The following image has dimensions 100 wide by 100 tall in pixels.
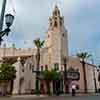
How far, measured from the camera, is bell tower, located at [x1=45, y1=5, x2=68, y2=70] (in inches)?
2389

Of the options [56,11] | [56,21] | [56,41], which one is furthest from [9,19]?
[56,11]

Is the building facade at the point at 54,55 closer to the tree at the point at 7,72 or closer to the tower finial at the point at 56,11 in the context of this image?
the tower finial at the point at 56,11

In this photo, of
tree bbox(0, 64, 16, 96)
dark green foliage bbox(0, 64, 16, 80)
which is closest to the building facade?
tree bbox(0, 64, 16, 96)

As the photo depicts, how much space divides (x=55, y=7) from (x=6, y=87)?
33.2m

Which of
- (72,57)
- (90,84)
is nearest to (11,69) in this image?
(72,57)

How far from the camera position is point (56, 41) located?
61938mm

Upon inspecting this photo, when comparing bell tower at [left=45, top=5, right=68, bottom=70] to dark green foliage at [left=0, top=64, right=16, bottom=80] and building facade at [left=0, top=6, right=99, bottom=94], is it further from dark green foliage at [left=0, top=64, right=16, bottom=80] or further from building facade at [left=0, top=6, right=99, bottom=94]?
dark green foliage at [left=0, top=64, right=16, bottom=80]

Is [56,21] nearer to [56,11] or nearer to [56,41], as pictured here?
[56,11]

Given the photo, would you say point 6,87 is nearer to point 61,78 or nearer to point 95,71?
point 61,78

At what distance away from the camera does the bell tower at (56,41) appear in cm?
6069

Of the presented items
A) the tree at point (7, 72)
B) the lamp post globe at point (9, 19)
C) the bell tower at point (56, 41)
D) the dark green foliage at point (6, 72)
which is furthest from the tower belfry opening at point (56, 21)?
the lamp post globe at point (9, 19)

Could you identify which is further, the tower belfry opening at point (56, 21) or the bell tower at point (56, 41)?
the tower belfry opening at point (56, 21)

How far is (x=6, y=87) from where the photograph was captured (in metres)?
44.8

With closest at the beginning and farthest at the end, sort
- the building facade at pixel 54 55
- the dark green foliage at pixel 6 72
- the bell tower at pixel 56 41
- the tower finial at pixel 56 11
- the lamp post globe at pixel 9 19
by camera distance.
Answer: the lamp post globe at pixel 9 19 < the dark green foliage at pixel 6 72 < the building facade at pixel 54 55 < the bell tower at pixel 56 41 < the tower finial at pixel 56 11
